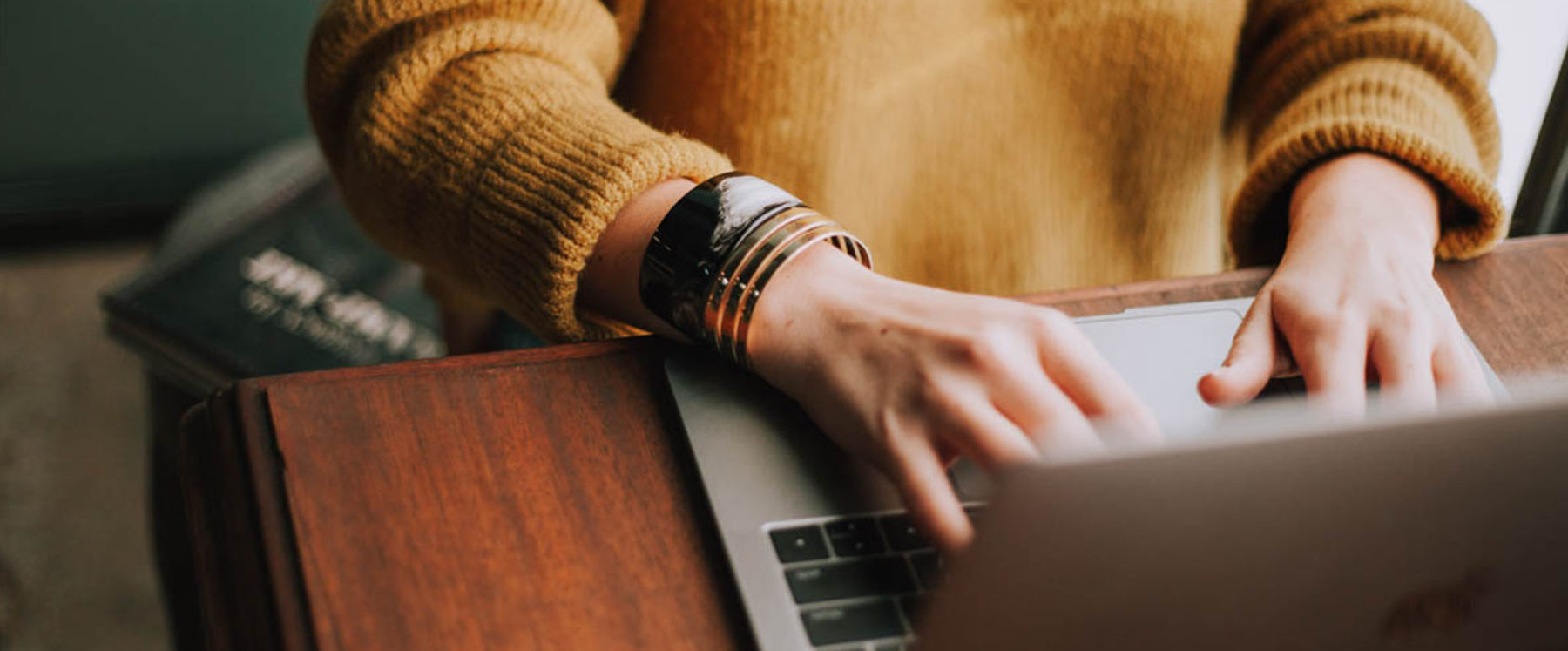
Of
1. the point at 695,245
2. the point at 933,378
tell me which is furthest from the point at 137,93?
the point at 933,378

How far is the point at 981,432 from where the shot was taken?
41 centimetres

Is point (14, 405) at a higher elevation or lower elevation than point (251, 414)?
higher

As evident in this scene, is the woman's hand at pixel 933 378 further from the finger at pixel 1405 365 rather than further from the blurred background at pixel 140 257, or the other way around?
the blurred background at pixel 140 257

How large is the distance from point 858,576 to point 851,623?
2 cm

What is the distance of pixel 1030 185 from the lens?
0.78m

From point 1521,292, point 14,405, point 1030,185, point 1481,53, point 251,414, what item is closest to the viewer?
point 251,414

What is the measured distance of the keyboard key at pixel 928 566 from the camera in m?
0.40

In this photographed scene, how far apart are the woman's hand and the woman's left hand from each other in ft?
0.22

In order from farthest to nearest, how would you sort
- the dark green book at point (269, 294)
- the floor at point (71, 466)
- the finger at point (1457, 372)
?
the floor at point (71, 466)
the dark green book at point (269, 294)
the finger at point (1457, 372)

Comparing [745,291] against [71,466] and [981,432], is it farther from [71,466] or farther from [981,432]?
[71,466]

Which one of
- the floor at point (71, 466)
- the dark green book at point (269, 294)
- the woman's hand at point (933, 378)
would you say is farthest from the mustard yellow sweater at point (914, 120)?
the floor at point (71, 466)

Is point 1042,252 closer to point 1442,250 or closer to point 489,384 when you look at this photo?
point 1442,250

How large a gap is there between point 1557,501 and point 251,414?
0.43m

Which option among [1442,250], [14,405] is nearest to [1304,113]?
[1442,250]
